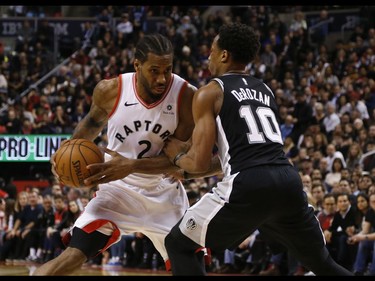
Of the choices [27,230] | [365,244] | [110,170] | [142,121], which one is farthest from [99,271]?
[110,170]

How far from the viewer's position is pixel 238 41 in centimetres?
481

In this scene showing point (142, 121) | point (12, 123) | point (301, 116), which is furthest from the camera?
point (12, 123)

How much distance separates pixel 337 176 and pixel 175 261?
7.78 metres

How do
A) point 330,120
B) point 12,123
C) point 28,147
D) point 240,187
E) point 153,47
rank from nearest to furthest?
point 240,187
point 153,47
point 330,120
point 28,147
point 12,123

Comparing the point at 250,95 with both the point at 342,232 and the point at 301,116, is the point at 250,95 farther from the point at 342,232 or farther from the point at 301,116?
the point at 301,116

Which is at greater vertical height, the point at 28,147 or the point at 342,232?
the point at 342,232

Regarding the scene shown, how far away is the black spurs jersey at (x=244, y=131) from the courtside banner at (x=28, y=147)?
11709 mm

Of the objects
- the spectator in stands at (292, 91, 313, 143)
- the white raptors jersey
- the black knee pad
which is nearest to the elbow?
the white raptors jersey

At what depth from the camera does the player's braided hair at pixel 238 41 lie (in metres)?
4.81

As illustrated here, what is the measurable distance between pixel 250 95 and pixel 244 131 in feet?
0.83

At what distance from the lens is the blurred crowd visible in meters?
10.9

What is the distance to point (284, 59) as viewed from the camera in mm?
17297

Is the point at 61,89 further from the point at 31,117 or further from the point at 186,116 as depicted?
the point at 186,116

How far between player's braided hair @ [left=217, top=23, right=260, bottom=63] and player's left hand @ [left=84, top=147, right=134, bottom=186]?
1004mm
